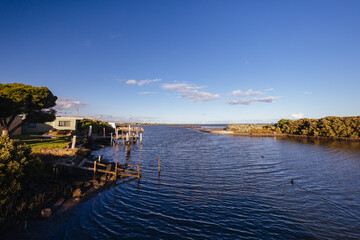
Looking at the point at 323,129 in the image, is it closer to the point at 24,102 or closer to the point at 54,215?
the point at 54,215

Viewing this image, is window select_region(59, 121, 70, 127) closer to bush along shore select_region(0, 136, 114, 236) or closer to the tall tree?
the tall tree

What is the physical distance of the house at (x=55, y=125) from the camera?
164 ft

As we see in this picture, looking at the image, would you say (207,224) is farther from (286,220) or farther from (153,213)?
(286,220)

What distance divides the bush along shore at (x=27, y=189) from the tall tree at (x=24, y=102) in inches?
579

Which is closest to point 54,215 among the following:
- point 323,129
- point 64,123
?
point 64,123

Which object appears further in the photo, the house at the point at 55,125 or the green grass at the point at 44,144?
the house at the point at 55,125

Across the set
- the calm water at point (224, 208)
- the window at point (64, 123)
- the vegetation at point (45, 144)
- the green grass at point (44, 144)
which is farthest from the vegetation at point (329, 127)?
the window at point (64, 123)

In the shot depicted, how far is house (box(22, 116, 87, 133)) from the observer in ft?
164

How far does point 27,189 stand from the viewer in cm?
1658

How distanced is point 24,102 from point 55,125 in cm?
2741

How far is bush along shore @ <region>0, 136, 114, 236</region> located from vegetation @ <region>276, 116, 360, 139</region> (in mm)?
84565

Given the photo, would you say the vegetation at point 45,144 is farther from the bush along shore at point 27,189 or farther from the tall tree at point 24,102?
the bush along shore at point 27,189

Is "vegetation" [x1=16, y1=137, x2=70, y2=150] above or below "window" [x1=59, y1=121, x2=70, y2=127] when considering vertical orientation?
below

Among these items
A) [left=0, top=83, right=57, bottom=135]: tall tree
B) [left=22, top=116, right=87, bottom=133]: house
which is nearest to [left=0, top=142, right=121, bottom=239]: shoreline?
[left=0, top=83, right=57, bottom=135]: tall tree
